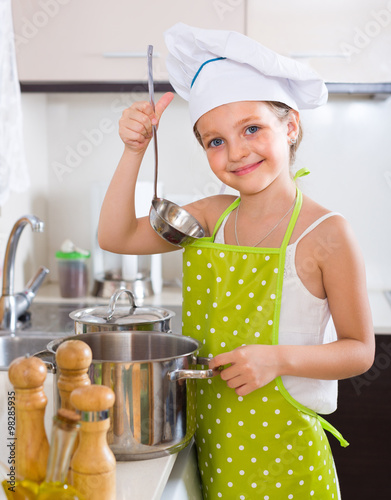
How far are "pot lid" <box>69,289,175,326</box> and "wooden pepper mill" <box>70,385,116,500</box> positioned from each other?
0.35 m

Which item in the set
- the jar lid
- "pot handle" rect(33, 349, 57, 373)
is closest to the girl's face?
"pot handle" rect(33, 349, 57, 373)

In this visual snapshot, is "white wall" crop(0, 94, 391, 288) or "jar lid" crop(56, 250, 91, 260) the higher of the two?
"white wall" crop(0, 94, 391, 288)

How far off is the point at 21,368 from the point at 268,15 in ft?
4.77

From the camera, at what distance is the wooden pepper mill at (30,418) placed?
559 millimetres

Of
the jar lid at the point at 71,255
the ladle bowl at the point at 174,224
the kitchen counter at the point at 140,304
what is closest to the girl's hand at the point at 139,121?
the ladle bowl at the point at 174,224

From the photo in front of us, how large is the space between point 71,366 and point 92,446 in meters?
0.08

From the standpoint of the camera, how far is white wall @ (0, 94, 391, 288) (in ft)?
6.86

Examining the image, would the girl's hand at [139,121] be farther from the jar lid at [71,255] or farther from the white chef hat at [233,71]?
the jar lid at [71,255]

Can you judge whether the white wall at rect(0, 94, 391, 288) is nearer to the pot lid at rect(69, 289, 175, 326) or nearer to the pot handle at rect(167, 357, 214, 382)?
the pot lid at rect(69, 289, 175, 326)

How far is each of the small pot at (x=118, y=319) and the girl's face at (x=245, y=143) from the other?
0.81 ft

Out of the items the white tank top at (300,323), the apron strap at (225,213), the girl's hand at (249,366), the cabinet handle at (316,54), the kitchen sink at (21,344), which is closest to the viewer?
the girl's hand at (249,366)

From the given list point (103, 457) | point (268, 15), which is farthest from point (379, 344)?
point (103, 457)

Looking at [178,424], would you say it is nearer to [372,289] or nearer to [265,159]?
[265,159]

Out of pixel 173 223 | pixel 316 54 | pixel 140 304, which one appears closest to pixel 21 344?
pixel 140 304
